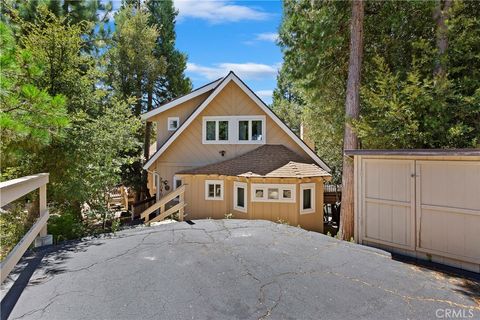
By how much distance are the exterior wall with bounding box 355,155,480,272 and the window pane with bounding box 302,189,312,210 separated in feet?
14.8

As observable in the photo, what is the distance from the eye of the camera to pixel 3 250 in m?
6.45

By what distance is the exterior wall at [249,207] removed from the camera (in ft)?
35.2

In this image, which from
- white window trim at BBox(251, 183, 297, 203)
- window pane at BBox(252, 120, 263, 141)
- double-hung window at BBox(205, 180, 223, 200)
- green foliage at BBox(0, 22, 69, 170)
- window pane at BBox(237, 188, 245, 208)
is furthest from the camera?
window pane at BBox(252, 120, 263, 141)

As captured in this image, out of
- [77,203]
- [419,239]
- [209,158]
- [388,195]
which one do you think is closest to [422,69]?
[388,195]

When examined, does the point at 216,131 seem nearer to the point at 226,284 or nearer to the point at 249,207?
the point at 249,207

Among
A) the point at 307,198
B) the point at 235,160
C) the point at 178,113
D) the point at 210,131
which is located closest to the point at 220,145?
the point at 210,131

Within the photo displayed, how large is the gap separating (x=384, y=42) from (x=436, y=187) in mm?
6830

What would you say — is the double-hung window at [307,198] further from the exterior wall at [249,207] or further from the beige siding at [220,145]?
the beige siding at [220,145]

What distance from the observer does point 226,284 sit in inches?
161

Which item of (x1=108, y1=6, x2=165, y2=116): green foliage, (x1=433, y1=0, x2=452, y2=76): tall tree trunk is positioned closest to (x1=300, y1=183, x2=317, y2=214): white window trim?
(x1=433, y1=0, x2=452, y2=76): tall tree trunk

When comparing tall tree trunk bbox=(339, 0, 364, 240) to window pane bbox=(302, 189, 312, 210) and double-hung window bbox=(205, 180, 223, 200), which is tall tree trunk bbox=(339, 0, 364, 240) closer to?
window pane bbox=(302, 189, 312, 210)

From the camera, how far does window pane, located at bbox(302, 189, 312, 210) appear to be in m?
11.1

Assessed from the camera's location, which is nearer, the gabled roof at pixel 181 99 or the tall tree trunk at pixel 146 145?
the gabled roof at pixel 181 99

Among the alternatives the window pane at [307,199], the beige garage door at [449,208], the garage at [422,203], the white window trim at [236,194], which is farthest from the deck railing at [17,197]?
the window pane at [307,199]
